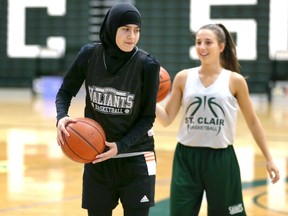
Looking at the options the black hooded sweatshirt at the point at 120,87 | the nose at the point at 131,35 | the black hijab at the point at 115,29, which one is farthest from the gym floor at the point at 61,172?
the nose at the point at 131,35

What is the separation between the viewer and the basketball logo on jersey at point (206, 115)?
3818 mm

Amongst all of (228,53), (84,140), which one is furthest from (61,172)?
(84,140)

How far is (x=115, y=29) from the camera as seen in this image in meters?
3.13

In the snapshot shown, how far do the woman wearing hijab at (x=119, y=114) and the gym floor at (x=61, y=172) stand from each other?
1936 mm

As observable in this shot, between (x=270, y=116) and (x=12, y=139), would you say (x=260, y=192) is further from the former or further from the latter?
(x=270, y=116)

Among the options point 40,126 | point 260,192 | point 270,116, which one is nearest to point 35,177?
point 260,192

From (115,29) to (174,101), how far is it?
952 millimetres

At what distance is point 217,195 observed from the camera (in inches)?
147

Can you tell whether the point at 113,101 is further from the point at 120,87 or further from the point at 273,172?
the point at 273,172

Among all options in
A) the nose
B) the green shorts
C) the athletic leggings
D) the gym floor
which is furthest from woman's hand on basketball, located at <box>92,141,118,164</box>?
the gym floor

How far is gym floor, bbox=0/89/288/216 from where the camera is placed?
18.0 feet

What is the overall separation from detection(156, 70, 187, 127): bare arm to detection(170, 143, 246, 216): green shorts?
27cm

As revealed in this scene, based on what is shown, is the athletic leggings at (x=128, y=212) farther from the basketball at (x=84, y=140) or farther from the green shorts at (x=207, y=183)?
the green shorts at (x=207, y=183)

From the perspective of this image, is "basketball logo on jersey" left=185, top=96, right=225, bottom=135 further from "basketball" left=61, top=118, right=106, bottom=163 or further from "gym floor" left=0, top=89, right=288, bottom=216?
"gym floor" left=0, top=89, right=288, bottom=216
